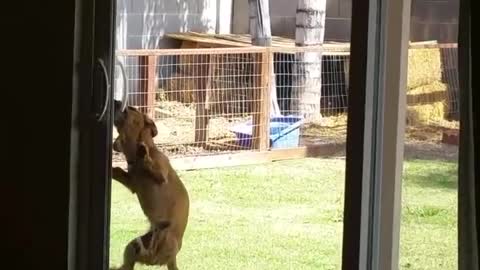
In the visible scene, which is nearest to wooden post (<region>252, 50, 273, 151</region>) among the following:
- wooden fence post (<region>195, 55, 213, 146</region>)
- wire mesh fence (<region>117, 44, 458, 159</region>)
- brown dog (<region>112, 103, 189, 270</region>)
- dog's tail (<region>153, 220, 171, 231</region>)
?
wire mesh fence (<region>117, 44, 458, 159</region>)

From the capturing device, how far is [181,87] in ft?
9.58

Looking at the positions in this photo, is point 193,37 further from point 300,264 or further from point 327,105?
point 300,264

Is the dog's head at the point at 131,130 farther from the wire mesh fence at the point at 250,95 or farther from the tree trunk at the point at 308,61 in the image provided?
the tree trunk at the point at 308,61

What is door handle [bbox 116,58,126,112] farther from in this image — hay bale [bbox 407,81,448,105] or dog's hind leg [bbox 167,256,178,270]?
hay bale [bbox 407,81,448,105]

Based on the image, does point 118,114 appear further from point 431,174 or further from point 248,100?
point 431,174

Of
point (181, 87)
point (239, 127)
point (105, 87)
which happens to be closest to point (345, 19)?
point (239, 127)

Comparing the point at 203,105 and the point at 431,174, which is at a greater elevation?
the point at 203,105

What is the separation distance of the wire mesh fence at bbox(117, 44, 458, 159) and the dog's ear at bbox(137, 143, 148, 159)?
0.21ft

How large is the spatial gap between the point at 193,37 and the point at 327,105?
1.70 feet

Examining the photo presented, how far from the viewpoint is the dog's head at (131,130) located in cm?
304

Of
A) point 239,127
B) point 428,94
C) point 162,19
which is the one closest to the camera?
point 428,94

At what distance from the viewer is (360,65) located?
2.52 meters

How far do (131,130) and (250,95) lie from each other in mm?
469

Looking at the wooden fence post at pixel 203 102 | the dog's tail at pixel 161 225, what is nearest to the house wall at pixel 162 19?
the wooden fence post at pixel 203 102
